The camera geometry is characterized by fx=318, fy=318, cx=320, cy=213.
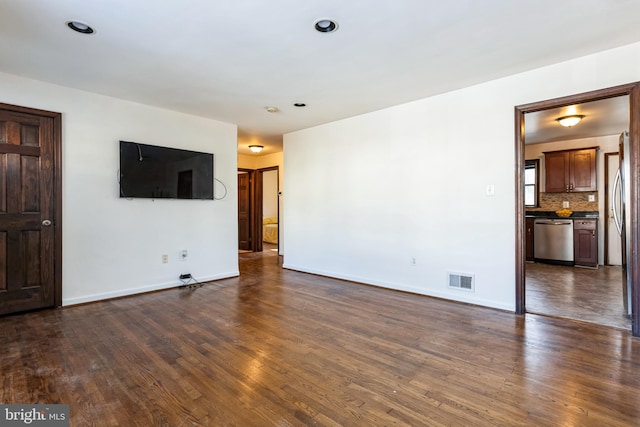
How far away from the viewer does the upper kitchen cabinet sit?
19.9 feet

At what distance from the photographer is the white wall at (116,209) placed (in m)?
3.58

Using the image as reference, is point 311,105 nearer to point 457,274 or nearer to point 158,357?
point 457,274

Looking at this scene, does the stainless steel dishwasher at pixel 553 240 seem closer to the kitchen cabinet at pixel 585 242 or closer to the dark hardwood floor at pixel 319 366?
the kitchen cabinet at pixel 585 242

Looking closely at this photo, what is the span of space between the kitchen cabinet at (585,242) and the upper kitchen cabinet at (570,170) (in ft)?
2.35

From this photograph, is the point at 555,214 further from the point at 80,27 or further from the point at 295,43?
the point at 80,27

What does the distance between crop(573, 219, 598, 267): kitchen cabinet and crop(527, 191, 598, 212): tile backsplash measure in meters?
0.47

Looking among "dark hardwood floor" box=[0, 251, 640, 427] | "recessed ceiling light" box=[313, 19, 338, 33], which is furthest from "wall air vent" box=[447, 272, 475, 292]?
"recessed ceiling light" box=[313, 19, 338, 33]

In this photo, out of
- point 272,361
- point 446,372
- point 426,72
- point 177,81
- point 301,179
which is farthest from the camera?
point 301,179

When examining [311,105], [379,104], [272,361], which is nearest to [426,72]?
[379,104]

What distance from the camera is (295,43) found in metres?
2.61

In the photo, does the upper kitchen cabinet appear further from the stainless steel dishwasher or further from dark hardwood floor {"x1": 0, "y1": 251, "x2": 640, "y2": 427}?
dark hardwood floor {"x1": 0, "y1": 251, "x2": 640, "y2": 427}

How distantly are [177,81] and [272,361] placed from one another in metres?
2.96

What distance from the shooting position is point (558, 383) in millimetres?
1960

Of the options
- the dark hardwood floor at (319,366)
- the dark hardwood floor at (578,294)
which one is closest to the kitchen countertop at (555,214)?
the dark hardwood floor at (578,294)
